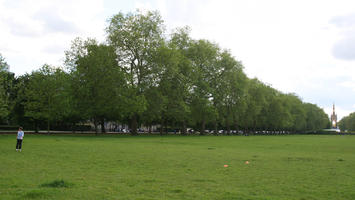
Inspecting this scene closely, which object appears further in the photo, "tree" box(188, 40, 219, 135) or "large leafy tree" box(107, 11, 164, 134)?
"tree" box(188, 40, 219, 135)

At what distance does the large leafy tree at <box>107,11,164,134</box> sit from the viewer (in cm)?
6088

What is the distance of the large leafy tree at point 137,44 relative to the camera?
200ft

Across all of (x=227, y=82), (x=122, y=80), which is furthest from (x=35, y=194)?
(x=227, y=82)

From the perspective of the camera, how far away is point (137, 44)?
2413 inches

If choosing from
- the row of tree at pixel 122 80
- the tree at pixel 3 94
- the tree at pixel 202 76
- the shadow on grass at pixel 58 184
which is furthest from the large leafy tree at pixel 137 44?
the shadow on grass at pixel 58 184

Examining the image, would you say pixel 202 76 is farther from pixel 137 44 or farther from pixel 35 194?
pixel 35 194

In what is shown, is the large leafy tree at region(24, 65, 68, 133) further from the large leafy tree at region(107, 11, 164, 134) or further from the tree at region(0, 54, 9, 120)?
the large leafy tree at region(107, 11, 164, 134)

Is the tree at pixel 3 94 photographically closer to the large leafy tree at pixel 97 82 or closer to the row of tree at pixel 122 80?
the row of tree at pixel 122 80

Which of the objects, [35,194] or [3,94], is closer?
[35,194]

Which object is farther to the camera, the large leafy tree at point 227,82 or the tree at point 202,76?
the large leafy tree at point 227,82

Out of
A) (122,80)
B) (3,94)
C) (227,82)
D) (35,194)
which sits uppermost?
(227,82)

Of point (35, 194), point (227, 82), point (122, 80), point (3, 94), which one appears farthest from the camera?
point (227, 82)

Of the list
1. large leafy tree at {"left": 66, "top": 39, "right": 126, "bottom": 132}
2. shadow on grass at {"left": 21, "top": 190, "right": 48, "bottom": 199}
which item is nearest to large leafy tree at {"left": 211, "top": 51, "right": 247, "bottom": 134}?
large leafy tree at {"left": 66, "top": 39, "right": 126, "bottom": 132}

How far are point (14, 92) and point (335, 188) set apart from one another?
69616mm
